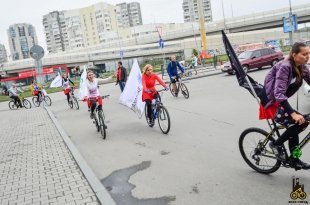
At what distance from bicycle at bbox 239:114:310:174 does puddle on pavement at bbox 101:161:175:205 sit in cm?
139

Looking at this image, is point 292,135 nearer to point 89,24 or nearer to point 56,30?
point 89,24

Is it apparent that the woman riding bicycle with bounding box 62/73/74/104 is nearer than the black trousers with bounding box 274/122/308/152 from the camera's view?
No

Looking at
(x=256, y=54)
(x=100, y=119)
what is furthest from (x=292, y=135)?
(x=256, y=54)

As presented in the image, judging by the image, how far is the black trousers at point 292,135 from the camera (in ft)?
14.4

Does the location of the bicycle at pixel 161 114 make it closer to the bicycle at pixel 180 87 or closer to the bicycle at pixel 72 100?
the bicycle at pixel 180 87

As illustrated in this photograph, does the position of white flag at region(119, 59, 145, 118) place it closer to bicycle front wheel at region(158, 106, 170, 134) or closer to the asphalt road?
the asphalt road

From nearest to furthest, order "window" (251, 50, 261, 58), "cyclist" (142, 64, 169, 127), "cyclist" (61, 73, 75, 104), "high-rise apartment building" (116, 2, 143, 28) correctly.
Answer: "cyclist" (142, 64, 169, 127) < "cyclist" (61, 73, 75, 104) < "window" (251, 50, 261, 58) < "high-rise apartment building" (116, 2, 143, 28)

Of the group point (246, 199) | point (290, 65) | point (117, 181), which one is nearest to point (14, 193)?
point (117, 181)

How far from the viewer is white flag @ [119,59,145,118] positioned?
31.3 ft

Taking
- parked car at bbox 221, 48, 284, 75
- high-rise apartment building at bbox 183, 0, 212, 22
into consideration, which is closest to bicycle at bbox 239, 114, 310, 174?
parked car at bbox 221, 48, 284, 75

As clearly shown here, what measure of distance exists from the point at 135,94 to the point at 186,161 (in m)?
3.80

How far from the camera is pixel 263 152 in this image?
4992 millimetres

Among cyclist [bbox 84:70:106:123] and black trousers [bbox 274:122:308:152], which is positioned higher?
cyclist [bbox 84:70:106:123]

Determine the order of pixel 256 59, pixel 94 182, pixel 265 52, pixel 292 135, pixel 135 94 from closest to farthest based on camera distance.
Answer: pixel 292 135 → pixel 94 182 → pixel 135 94 → pixel 256 59 → pixel 265 52
